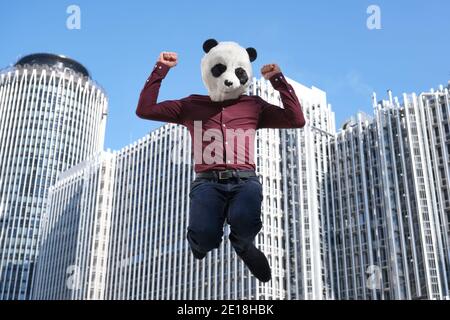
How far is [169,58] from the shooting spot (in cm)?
666

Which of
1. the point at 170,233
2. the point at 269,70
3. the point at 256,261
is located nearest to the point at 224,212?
the point at 256,261

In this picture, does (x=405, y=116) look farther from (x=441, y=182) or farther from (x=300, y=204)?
(x=300, y=204)

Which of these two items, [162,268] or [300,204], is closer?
[300,204]

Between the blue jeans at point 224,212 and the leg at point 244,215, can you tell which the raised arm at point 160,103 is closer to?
the blue jeans at point 224,212

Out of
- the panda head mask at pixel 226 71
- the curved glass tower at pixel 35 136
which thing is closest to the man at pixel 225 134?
the panda head mask at pixel 226 71

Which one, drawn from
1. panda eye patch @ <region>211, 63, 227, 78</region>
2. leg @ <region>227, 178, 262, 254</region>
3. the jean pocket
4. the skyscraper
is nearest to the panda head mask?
panda eye patch @ <region>211, 63, 227, 78</region>

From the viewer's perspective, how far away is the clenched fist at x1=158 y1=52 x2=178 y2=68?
664 cm

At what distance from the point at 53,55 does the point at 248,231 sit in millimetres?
133747

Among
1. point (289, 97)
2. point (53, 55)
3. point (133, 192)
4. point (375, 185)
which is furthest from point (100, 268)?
point (289, 97)

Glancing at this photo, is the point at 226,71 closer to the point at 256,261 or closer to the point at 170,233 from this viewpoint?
the point at 256,261

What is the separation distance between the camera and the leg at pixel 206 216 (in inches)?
231

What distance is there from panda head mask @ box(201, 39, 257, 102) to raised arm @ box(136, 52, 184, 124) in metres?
0.41

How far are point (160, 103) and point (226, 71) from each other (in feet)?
2.83
